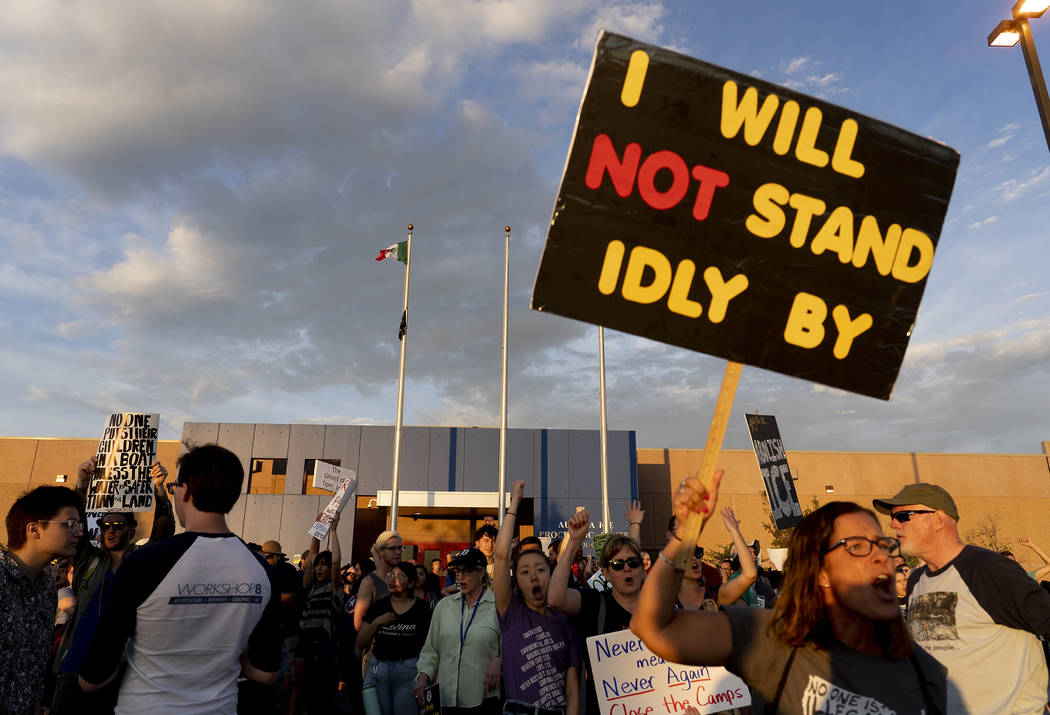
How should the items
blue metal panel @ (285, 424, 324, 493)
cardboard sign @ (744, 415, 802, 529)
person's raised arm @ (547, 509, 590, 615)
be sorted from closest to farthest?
person's raised arm @ (547, 509, 590, 615) → cardboard sign @ (744, 415, 802, 529) → blue metal panel @ (285, 424, 324, 493)

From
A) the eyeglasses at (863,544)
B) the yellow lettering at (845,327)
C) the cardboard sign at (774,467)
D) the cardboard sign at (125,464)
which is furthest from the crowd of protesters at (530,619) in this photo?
the cardboard sign at (774,467)

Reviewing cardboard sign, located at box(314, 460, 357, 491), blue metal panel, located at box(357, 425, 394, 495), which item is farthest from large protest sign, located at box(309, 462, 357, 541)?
blue metal panel, located at box(357, 425, 394, 495)

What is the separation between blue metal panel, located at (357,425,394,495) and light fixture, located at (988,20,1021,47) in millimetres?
27552

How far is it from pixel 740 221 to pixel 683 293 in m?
0.37

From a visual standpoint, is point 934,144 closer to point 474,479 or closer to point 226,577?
point 226,577

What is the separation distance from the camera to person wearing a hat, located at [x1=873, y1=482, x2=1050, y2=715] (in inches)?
137

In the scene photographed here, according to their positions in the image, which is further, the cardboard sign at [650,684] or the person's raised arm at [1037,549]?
the person's raised arm at [1037,549]

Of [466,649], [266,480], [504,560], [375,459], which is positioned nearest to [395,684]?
[466,649]

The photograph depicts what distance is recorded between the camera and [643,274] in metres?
2.66

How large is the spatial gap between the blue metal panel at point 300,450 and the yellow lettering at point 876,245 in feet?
104

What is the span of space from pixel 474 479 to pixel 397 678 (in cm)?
2584

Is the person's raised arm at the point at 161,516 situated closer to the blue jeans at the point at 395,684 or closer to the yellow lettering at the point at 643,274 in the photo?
the blue jeans at the point at 395,684

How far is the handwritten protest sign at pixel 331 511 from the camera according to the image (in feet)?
30.4

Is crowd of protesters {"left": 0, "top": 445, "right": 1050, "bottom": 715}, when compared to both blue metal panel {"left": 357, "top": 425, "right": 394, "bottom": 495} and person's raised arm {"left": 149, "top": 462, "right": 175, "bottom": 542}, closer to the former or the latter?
person's raised arm {"left": 149, "top": 462, "right": 175, "bottom": 542}
